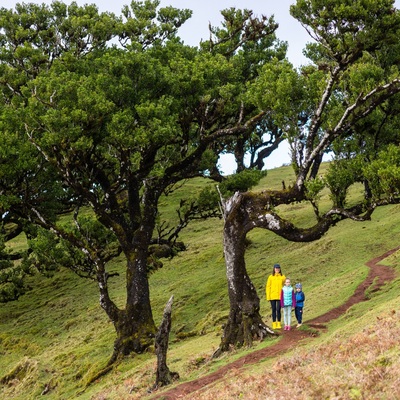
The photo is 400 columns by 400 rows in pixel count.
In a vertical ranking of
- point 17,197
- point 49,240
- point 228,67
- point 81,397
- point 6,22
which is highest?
point 6,22

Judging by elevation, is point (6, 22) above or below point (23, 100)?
above

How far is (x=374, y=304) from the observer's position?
2548 centimetres

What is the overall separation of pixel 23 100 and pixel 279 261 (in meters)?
20.6

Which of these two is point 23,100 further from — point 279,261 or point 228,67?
point 279,261

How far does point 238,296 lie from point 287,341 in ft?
10.8

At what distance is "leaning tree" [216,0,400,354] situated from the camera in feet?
83.3

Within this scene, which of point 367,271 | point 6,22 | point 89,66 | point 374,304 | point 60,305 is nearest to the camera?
point 374,304

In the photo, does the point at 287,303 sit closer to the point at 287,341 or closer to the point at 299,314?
the point at 299,314

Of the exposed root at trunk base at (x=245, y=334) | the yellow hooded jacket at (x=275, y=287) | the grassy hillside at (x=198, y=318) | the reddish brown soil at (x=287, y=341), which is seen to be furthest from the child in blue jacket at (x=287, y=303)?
the grassy hillside at (x=198, y=318)

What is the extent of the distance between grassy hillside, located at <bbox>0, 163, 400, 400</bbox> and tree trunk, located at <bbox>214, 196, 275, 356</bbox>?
1.35 metres

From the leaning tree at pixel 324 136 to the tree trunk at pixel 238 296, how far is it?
0.04 metres

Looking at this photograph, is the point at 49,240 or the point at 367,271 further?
the point at 49,240

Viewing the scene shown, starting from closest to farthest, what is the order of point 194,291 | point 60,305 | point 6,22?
point 6,22, point 194,291, point 60,305

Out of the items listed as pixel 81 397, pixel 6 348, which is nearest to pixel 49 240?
pixel 6 348
